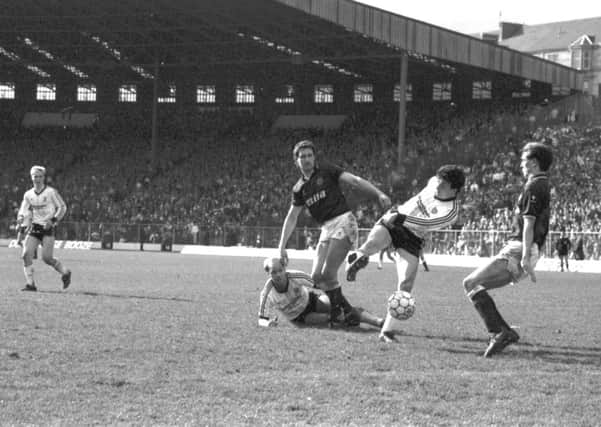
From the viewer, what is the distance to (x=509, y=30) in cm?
13338

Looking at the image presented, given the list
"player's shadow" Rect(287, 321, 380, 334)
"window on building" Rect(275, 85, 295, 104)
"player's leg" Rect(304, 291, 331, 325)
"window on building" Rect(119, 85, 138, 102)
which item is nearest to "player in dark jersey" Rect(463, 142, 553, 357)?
"player's shadow" Rect(287, 321, 380, 334)

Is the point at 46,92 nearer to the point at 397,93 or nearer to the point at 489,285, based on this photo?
the point at 397,93

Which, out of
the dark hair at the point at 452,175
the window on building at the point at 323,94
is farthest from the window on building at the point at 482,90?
the dark hair at the point at 452,175

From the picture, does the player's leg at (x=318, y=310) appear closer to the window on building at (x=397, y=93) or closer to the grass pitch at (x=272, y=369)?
the grass pitch at (x=272, y=369)

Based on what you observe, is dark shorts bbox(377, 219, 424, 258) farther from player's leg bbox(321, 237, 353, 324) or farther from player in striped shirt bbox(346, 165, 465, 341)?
player's leg bbox(321, 237, 353, 324)

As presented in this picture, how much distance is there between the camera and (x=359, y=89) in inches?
2707

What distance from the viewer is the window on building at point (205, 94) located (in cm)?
7206

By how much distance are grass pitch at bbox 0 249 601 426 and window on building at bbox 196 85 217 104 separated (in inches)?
2235

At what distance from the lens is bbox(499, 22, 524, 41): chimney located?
133m

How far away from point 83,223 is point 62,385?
45.5 meters

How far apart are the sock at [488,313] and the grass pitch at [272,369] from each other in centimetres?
Result: 32

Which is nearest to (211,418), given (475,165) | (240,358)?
(240,358)

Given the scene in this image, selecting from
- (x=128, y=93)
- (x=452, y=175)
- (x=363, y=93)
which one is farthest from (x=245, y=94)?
(x=452, y=175)

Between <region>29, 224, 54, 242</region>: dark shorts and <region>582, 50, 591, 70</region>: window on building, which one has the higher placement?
<region>582, 50, 591, 70</region>: window on building
